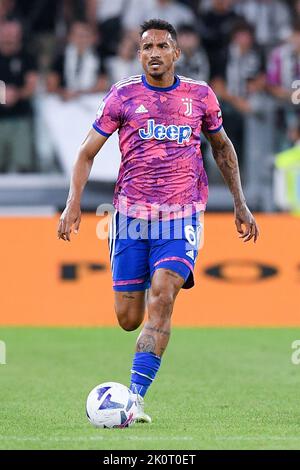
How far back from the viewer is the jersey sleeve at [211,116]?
7887mm

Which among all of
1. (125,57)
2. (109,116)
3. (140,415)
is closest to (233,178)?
(109,116)

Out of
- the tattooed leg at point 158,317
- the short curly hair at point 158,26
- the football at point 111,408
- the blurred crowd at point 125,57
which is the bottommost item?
the football at point 111,408

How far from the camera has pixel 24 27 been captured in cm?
1778

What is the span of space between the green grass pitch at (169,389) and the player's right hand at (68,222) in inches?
47.4

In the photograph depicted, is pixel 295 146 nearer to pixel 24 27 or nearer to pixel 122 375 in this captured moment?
pixel 24 27

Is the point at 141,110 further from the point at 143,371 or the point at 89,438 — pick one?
the point at 89,438

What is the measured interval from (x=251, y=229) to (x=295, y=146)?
9041mm

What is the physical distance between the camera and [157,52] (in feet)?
25.0

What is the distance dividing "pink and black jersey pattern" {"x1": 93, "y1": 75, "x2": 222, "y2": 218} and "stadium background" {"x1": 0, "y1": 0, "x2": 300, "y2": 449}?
1.49m

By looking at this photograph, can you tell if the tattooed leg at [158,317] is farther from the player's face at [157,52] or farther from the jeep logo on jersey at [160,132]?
the player's face at [157,52]

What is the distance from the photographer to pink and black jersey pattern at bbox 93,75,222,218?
7.64 m

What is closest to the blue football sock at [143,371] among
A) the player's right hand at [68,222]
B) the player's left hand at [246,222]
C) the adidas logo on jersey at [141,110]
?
the player's right hand at [68,222]

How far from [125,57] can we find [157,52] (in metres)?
9.62

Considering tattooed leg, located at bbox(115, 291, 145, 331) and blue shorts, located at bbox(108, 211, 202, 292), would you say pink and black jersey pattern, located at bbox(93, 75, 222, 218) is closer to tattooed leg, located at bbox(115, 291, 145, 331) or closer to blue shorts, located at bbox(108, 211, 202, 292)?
blue shorts, located at bbox(108, 211, 202, 292)
